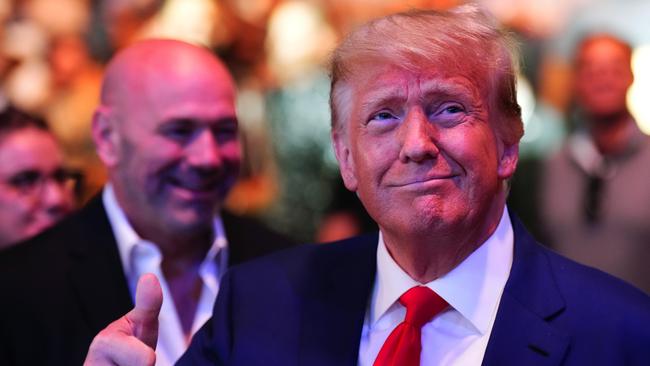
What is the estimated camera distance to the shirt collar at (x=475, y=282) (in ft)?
6.82

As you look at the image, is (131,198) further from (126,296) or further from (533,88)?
(533,88)

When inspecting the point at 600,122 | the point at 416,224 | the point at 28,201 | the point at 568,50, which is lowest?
the point at 568,50

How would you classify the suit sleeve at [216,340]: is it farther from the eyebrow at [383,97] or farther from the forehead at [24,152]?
the forehead at [24,152]

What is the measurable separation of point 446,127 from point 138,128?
3.85 feet

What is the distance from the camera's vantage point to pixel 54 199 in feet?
11.1

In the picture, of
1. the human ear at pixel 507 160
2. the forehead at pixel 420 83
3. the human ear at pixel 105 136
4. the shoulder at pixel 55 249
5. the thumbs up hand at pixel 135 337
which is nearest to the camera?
the thumbs up hand at pixel 135 337

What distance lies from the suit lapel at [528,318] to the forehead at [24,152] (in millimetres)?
1783

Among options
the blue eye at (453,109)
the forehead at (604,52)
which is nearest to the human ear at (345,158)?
the blue eye at (453,109)

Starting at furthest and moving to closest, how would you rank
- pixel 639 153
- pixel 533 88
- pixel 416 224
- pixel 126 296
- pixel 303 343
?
pixel 533 88
pixel 639 153
pixel 126 296
pixel 303 343
pixel 416 224

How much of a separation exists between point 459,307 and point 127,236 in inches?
44.9

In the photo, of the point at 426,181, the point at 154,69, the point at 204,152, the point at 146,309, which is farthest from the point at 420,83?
the point at 154,69

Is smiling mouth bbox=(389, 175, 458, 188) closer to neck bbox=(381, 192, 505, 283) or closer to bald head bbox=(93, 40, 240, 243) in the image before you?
neck bbox=(381, 192, 505, 283)

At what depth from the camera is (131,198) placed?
2.96 metres

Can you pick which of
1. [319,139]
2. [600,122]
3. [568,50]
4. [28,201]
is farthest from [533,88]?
[28,201]
